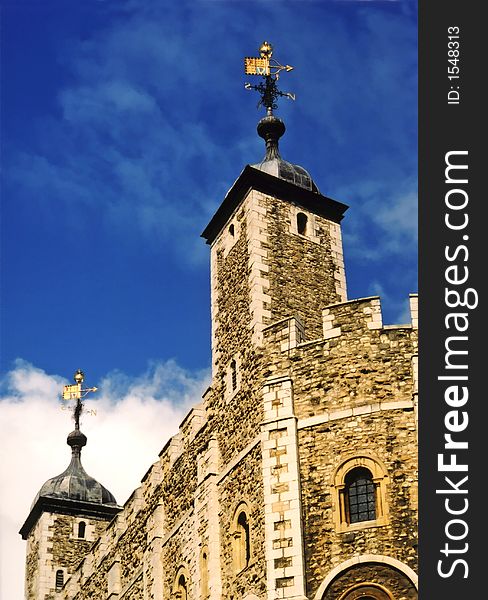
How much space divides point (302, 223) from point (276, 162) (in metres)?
1.54

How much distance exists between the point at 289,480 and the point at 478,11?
878 centimetres

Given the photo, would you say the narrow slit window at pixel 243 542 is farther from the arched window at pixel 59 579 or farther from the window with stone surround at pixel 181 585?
the arched window at pixel 59 579

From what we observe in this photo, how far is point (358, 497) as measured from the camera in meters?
20.8

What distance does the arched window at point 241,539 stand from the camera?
22.0 meters

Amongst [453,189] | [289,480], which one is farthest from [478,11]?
[289,480]

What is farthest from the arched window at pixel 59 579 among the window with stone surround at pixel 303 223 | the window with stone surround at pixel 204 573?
the window with stone surround at pixel 303 223

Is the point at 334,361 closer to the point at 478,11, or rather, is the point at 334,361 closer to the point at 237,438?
the point at 237,438

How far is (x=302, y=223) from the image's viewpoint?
2603cm

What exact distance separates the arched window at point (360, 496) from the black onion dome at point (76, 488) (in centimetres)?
2030

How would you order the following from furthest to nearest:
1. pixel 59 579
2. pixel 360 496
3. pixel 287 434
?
pixel 59 579
pixel 287 434
pixel 360 496

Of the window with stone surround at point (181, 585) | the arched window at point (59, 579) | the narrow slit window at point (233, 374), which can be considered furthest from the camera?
the arched window at point (59, 579)

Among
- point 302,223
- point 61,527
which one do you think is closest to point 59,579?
point 61,527

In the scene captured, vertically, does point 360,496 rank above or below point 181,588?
above

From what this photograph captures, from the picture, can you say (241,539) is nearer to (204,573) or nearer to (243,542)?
(243,542)
